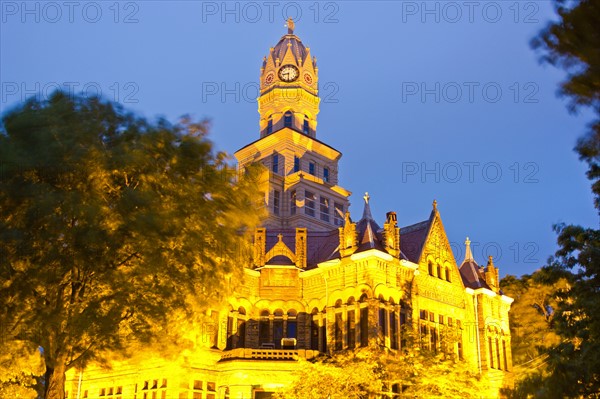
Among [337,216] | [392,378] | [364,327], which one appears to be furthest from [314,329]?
[337,216]

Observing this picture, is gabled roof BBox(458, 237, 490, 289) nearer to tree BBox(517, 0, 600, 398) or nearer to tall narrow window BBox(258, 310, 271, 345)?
tall narrow window BBox(258, 310, 271, 345)

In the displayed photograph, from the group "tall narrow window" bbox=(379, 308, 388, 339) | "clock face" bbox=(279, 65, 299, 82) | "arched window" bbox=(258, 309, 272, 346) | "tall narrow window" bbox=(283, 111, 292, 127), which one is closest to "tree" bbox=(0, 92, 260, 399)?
"tall narrow window" bbox=(379, 308, 388, 339)

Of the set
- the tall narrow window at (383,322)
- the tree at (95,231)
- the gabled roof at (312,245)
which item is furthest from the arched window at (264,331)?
the tree at (95,231)

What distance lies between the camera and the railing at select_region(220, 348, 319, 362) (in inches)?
1533

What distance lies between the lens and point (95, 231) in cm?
2317

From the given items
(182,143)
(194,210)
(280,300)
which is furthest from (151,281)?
(280,300)

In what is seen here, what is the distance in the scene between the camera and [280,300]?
1709 inches

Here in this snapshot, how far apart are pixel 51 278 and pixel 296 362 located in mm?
18219

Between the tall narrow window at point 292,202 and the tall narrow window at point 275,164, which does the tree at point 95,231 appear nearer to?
the tall narrow window at point 292,202

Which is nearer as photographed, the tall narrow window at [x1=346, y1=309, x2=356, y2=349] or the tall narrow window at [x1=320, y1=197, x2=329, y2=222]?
the tall narrow window at [x1=346, y1=309, x2=356, y2=349]

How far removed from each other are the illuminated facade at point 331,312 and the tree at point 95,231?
10.6 meters

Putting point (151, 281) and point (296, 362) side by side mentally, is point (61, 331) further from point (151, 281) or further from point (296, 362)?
point (296, 362)

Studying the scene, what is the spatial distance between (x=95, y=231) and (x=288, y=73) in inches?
1835

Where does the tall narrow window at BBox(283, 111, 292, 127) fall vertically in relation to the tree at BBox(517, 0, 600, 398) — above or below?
above
